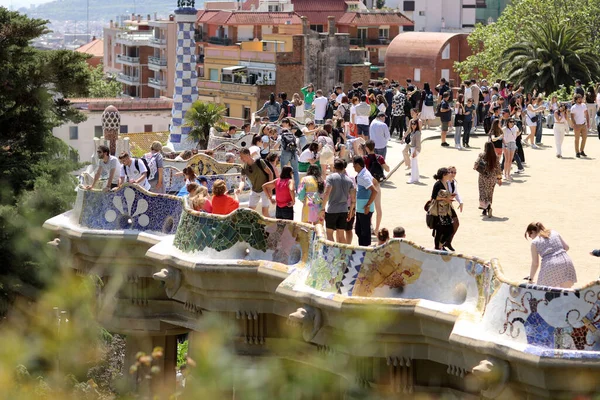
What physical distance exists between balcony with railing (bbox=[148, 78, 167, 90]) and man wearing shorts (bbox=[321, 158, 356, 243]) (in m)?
95.7

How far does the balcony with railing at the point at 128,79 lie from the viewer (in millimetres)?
115188

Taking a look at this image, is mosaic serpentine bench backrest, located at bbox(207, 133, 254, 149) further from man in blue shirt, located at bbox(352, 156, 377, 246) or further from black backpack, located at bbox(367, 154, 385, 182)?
man in blue shirt, located at bbox(352, 156, 377, 246)

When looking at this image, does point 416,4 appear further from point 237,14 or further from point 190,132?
point 190,132

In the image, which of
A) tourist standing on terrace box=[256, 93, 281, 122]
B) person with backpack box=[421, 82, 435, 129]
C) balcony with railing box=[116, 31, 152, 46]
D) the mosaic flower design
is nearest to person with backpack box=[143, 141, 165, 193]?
the mosaic flower design

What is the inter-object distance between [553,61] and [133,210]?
2242cm

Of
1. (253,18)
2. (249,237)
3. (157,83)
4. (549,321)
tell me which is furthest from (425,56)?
(549,321)

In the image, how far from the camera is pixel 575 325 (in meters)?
9.82

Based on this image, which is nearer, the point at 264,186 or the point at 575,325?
the point at 575,325

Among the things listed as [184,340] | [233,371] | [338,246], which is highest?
[233,371]

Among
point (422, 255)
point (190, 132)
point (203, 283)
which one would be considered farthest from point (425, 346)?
point (190, 132)

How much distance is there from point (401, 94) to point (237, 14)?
225 feet

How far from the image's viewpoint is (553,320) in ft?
32.4

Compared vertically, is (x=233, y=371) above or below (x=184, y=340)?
above

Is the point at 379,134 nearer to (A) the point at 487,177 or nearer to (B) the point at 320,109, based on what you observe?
(A) the point at 487,177
